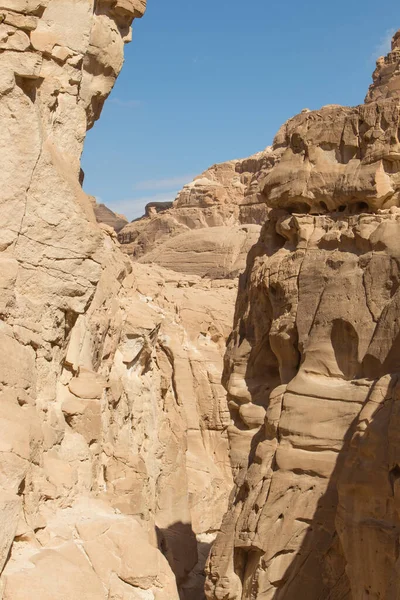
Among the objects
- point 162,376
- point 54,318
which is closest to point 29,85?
point 54,318

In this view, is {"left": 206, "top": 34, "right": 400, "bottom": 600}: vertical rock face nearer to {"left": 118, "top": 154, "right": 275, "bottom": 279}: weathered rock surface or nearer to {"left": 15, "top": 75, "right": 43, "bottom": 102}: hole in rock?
{"left": 15, "top": 75, "right": 43, "bottom": 102}: hole in rock

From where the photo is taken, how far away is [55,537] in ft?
28.5

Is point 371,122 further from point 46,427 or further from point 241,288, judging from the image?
point 46,427

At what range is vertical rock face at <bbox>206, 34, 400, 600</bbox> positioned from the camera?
1182 centimetres

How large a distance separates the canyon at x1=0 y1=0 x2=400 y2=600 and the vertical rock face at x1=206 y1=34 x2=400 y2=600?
1.2 inches

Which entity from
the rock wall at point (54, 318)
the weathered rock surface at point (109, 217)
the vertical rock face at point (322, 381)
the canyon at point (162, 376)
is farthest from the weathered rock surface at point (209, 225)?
the rock wall at point (54, 318)

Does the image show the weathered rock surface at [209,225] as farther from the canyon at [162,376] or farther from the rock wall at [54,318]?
the rock wall at [54,318]

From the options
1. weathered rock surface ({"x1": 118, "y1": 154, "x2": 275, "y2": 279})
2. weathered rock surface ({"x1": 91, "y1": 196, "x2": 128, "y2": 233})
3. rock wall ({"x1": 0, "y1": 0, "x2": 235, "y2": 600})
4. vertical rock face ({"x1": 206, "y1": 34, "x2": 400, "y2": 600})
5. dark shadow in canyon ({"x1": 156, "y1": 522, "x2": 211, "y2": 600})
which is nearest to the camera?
rock wall ({"x1": 0, "y1": 0, "x2": 235, "y2": 600})

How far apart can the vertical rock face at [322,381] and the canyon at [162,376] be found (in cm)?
3

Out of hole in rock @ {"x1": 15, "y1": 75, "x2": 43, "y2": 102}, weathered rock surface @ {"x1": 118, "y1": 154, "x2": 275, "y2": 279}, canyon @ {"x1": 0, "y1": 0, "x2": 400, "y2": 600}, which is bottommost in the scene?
canyon @ {"x1": 0, "y1": 0, "x2": 400, "y2": 600}

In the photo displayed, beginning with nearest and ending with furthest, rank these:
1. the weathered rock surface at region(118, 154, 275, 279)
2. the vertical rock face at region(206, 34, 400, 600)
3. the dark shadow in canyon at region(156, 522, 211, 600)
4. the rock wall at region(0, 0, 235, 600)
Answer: the rock wall at region(0, 0, 235, 600)
the vertical rock face at region(206, 34, 400, 600)
the dark shadow in canyon at region(156, 522, 211, 600)
the weathered rock surface at region(118, 154, 275, 279)

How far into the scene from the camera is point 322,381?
44.5 feet

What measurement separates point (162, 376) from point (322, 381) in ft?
33.6

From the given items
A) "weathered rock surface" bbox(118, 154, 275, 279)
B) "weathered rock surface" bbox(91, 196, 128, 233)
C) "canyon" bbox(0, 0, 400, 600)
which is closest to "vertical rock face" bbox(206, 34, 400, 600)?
"canyon" bbox(0, 0, 400, 600)
